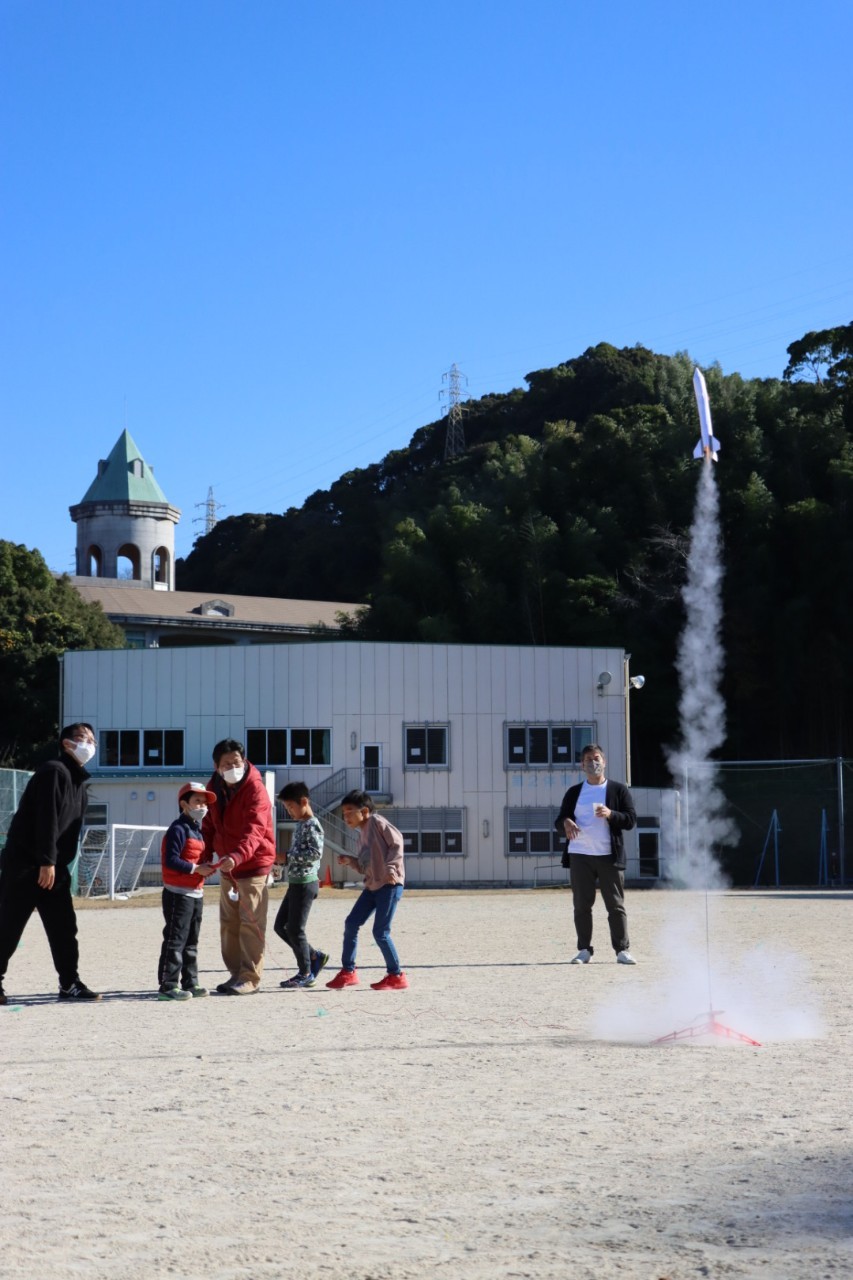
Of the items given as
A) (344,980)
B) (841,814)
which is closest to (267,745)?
(841,814)

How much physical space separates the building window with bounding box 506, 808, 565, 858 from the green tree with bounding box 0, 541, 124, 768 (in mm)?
19786

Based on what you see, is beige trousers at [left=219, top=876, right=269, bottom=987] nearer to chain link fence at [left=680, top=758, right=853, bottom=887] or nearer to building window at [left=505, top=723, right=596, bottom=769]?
chain link fence at [left=680, top=758, right=853, bottom=887]

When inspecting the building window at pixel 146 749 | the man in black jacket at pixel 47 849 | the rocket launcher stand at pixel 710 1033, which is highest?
the building window at pixel 146 749

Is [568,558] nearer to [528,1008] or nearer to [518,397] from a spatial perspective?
[518,397]

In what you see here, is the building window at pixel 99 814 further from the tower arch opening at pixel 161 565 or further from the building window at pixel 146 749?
the tower arch opening at pixel 161 565

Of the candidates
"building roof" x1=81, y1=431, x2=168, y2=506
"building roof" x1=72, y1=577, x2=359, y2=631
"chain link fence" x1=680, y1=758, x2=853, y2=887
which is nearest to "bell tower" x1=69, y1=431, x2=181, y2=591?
"building roof" x1=81, y1=431, x2=168, y2=506

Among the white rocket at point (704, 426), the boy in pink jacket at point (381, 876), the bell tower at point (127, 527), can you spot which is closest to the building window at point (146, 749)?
the boy in pink jacket at point (381, 876)

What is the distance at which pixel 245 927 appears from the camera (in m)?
12.0

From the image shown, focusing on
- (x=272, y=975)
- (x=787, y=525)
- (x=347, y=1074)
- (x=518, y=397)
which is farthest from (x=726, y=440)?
(x=347, y=1074)

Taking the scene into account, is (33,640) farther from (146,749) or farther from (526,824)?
(526,824)

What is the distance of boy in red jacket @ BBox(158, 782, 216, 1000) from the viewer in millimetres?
11578

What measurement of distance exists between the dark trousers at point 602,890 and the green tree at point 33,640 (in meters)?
43.7

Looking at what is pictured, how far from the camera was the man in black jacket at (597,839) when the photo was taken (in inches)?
545

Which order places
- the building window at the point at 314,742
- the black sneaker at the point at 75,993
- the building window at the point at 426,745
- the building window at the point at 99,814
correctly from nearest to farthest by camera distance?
the black sneaker at the point at 75,993 → the building window at the point at 99,814 → the building window at the point at 426,745 → the building window at the point at 314,742
